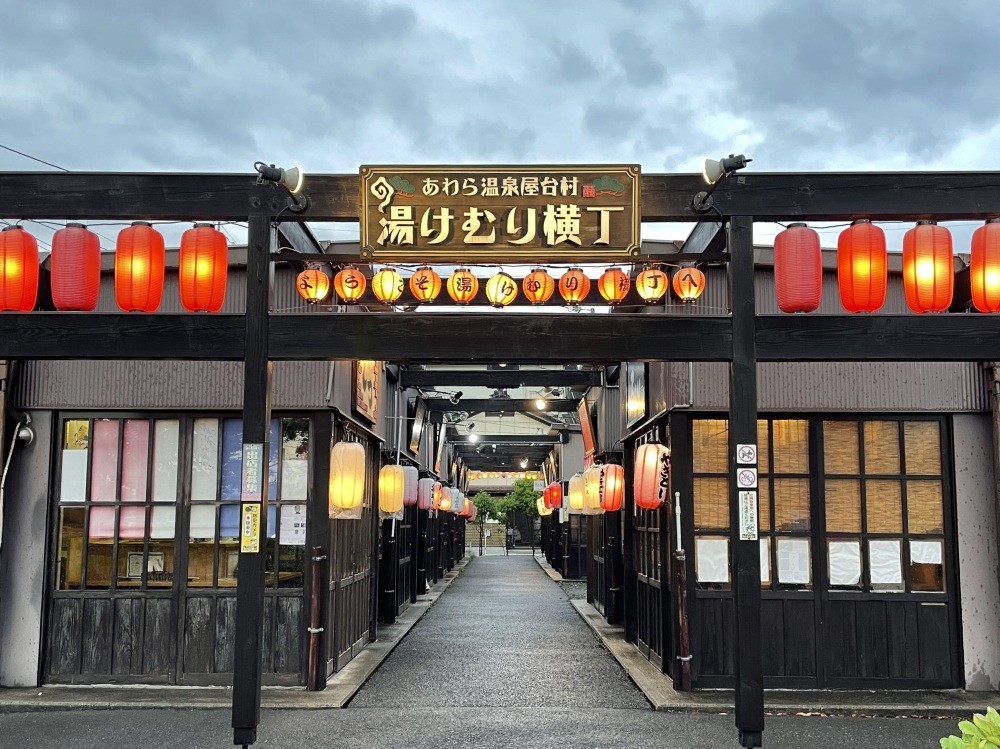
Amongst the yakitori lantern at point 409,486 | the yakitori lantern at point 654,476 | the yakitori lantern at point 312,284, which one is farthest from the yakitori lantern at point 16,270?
the yakitori lantern at point 409,486

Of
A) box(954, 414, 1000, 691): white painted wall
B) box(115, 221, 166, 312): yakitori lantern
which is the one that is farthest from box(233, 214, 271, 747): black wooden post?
box(954, 414, 1000, 691): white painted wall

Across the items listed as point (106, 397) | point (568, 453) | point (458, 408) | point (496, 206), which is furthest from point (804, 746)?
point (568, 453)

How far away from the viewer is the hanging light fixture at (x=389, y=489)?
1719 centimetres

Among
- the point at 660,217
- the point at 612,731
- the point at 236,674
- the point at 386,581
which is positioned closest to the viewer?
the point at 236,674

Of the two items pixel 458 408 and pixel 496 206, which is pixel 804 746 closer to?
pixel 496 206

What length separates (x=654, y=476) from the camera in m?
12.5

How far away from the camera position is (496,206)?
948 centimetres

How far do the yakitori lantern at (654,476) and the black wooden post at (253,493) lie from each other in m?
5.48

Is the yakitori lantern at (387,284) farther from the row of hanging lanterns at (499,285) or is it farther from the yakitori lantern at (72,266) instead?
the yakitori lantern at (72,266)

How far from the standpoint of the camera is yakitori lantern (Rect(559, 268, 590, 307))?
1308cm

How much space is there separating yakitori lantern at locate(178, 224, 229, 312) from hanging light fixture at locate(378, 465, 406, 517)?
328 inches

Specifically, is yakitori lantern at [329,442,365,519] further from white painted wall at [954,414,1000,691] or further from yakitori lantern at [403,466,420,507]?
white painted wall at [954,414,1000,691]

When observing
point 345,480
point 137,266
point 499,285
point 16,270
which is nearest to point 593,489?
point 499,285

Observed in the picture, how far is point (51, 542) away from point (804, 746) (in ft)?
31.4
